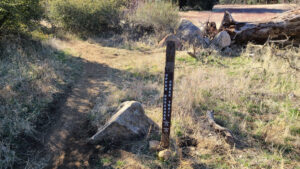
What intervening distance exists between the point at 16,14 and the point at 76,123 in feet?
12.8

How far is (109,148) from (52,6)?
9776 millimetres

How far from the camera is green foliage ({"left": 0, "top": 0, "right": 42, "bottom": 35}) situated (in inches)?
247

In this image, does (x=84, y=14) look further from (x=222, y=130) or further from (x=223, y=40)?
(x=222, y=130)

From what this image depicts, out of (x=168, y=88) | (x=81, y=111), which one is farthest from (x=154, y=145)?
(x=81, y=111)

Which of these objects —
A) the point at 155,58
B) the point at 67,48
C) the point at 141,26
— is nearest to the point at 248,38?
the point at 155,58

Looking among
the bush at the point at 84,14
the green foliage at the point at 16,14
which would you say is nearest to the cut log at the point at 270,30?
the bush at the point at 84,14

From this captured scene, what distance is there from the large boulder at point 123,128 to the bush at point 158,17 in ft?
24.7

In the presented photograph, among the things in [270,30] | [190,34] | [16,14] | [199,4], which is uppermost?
[199,4]

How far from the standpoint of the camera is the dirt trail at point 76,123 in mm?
3547

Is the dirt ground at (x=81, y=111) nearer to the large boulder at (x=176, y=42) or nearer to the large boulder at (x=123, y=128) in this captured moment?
the large boulder at (x=123, y=128)

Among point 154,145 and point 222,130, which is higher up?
point 222,130

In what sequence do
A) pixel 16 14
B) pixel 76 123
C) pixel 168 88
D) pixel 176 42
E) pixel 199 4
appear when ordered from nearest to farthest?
pixel 168 88 → pixel 76 123 → pixel 16 14 → pixel 176 42 → pixel 199 4

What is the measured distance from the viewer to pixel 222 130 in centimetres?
387

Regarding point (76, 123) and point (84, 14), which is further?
point (84, 14)
